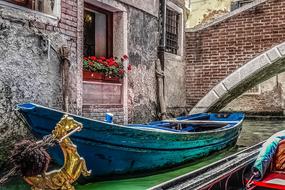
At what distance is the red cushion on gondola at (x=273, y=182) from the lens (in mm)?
2572

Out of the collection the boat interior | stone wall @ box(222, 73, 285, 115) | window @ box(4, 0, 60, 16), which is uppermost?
window @ box(4, 0, 60, 16)

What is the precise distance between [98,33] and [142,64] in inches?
39.3

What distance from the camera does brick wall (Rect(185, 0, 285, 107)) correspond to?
7395mm

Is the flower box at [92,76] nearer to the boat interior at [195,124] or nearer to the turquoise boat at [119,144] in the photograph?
the boat interior at [195,124]

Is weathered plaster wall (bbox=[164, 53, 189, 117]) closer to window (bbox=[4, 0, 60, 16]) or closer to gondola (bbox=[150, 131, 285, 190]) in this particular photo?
window (bbox=[4, 0, 60, 16])

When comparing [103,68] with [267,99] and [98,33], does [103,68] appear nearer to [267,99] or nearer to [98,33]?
[98,33]

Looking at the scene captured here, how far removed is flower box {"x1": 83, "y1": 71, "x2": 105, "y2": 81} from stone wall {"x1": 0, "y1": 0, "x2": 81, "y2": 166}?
0.38m

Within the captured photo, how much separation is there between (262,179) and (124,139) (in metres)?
1.46

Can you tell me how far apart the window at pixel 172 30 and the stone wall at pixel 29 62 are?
3198 mm

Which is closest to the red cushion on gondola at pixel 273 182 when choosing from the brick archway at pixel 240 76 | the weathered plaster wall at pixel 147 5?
the weathered plaster wall at pixel 147 5

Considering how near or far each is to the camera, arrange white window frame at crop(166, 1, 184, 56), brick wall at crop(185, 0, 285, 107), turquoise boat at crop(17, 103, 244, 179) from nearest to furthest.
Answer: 1. turquoise boat at crop(17, 103, 244, 179)
2. brick wall at crop(185, 0, 285, 107)
3. white window frame at crop(166, 1, 184, 56)

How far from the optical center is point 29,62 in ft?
14.0

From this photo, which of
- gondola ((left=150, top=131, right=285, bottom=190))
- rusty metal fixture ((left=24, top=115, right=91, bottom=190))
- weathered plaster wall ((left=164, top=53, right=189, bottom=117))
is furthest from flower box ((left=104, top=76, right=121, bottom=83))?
rusty metal fixture ((left=24, top=115, right=91, bottom=190))

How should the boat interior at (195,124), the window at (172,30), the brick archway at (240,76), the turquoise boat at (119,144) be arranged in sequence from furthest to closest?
the window at (172,30) < the brick archway at (240,76) < the boat interior at (195,124) < the turquoise boat at (119,144)
